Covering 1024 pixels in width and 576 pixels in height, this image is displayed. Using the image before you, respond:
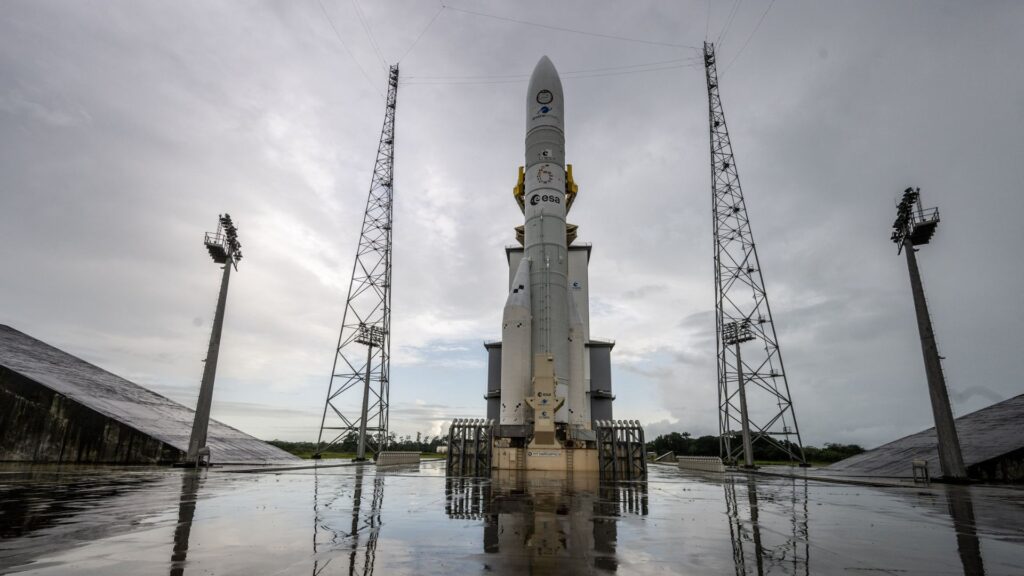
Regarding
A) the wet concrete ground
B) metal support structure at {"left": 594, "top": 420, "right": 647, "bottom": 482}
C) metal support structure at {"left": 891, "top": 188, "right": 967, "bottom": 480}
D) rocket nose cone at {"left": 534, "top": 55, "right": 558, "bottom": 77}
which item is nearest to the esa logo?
rocket nose cone at {"left": 534, "top": 55, "right": 558, "bottom": 77}

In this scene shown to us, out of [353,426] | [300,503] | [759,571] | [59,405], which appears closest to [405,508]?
[300,503]

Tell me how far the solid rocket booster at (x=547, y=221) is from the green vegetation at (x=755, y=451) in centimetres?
4484

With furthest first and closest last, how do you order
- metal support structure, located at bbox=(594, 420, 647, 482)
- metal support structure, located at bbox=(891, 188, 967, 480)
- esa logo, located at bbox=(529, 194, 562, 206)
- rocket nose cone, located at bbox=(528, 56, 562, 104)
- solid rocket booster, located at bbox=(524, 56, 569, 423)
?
rocket nose cone, located at bbox=(528, 56, 562, 104) → esa logo, located at bbox=(529, 194, 562, 206) → solid rocket booster, located at bbox=(524, 56, 569, 423) → metal support structure, located at bbox=(594, 420, 647, 482) → metal support structure, located at bbox=(891, 188, 967, 480)

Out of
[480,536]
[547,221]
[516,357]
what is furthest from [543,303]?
[480,536]

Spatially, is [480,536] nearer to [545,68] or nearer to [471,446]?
[471,446]

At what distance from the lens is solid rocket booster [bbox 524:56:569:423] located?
27812mm

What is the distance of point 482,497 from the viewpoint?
37.1ft

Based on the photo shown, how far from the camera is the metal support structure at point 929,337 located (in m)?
20.6

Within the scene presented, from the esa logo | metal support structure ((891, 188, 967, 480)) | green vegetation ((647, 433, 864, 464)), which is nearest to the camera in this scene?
metal support structure ((891, 188, 967, 480))

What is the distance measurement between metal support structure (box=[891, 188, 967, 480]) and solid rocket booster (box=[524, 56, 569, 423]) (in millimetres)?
16791

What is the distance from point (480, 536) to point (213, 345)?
22218mm

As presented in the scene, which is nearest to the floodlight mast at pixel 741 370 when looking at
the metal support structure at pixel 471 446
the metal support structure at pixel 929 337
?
the metal support structure at pixel 929 337

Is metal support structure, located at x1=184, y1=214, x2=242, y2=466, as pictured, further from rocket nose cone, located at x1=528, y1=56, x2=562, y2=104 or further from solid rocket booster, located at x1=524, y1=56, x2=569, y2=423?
rocket nose cone, located at x1=528, y1=56, x2=562, y2=104

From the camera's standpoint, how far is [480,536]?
6180 mm
